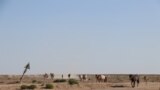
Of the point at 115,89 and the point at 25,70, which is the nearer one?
the point at 115,89

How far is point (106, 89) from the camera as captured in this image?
54094 mm

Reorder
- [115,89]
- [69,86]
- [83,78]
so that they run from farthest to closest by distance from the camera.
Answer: [83,78], [69,86], [115,89]

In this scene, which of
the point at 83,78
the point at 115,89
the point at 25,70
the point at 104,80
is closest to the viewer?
the point at 115,89

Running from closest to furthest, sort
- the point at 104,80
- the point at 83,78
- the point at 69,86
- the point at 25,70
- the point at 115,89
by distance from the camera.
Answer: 1. the point at 115,89
2. the point at 69,86
3. the point at 25,70
4. the point at 104,80
5. the point at 83,78

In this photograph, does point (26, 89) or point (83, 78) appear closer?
point (26, 89)

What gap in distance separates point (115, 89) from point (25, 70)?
18.5 m

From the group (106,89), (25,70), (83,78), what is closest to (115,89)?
(106,89)

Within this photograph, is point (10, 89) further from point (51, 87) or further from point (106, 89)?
point (106, 89)

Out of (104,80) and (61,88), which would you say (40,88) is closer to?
(61,88)

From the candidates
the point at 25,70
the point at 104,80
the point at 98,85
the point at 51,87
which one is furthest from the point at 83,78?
the point at 51,87

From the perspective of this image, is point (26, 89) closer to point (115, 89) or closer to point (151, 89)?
point (115, 89)

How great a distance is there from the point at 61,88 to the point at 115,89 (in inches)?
278

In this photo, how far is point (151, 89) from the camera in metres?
55.8

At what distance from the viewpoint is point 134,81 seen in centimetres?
6022
